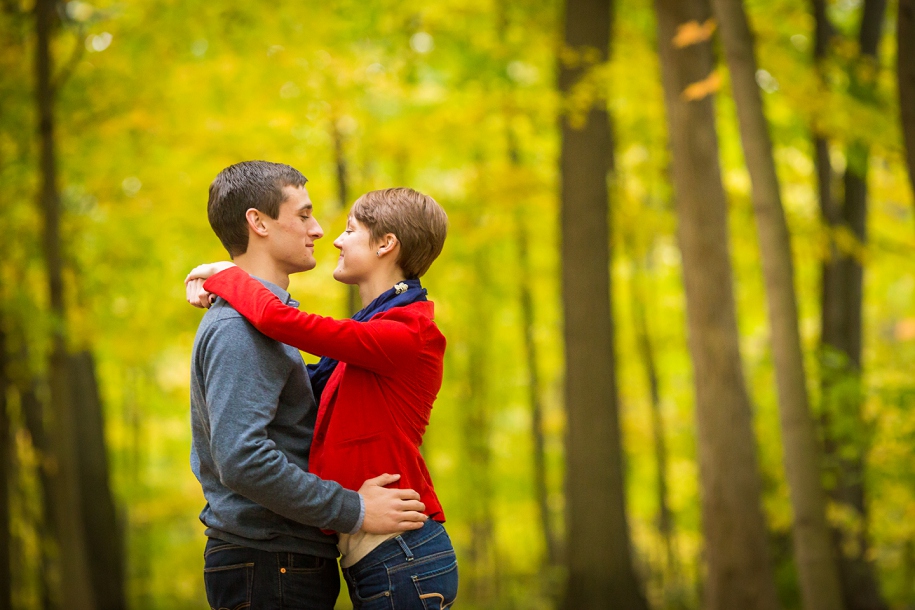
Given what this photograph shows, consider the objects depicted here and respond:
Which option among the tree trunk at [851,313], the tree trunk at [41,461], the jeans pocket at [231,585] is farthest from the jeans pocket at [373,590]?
the tree trunk at [41,461]

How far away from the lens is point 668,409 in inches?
727

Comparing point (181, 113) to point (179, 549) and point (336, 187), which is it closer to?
point (336, 187)

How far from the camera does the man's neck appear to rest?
233 centimetres

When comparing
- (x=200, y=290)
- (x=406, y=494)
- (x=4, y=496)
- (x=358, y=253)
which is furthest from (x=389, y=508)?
(x=4, y=496)

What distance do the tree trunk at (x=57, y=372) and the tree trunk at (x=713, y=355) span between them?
4936mm

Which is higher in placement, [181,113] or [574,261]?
[181,113]

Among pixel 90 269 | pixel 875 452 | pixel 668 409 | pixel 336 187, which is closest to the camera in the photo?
pixel 875 452

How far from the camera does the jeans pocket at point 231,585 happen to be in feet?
7.09

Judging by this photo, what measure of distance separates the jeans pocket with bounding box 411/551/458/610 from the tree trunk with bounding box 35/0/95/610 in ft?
19.2

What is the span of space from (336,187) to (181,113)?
2826mm

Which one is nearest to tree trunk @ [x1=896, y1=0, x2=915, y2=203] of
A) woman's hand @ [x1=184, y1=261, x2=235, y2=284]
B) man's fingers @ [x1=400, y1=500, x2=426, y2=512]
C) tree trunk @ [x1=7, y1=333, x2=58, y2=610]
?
man's fingers @ [x1=400, y1=500, x2=426, y2=512]

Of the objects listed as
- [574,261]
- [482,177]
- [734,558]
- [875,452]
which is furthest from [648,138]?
[734,558]

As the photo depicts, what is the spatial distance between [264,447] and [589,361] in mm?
6712

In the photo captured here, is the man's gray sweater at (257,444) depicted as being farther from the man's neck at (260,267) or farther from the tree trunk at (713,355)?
the tree trunk at (713,355)
